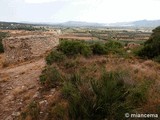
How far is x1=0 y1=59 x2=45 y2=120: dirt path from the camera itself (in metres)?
8.04

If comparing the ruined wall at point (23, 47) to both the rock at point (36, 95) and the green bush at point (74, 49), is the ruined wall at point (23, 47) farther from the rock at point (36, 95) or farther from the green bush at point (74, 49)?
the rock at point (36, 95)

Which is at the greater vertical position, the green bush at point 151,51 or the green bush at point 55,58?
the green bush at point 55,58

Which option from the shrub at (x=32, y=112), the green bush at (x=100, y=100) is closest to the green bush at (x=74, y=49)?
the shrub at (x=32, y=112)

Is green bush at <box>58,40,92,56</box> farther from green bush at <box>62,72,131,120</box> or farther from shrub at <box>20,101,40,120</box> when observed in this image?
green bush at <box>62,72,131,120</box>

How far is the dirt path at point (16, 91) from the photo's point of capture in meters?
8.04

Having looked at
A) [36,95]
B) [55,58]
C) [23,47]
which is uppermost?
[55,58]


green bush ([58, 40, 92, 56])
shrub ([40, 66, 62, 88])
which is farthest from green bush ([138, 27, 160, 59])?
shrub ([40, 66, 62, 88])

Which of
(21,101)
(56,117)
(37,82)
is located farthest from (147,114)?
(37,82)

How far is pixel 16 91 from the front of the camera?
9.59 m

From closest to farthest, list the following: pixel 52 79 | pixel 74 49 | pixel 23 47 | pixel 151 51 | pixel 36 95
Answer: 1. pixel 36 95
2. pixel 52 79
3. pixel 74 49
4. pixel 151 51
5. pixel 23 47

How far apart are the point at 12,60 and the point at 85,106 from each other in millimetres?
11556

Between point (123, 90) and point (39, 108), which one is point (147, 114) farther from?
point (39, 108)

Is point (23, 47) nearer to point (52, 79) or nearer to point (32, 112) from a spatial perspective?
point (52, 79)

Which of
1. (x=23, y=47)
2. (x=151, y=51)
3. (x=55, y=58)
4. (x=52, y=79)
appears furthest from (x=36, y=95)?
(x=151, y=51)
